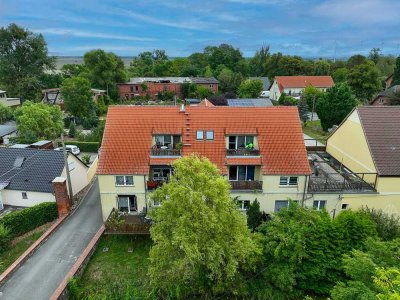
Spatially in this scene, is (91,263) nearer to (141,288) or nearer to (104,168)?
(141,288)

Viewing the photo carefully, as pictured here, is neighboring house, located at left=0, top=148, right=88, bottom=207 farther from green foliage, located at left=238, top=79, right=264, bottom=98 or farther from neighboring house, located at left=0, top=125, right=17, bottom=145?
green foliage, located at left=238, top=79, right=264, bottom=98

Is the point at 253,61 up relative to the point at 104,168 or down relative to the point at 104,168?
up

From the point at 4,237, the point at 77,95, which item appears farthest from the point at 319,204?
the point at 77,95

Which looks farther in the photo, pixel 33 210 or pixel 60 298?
pixel 33 210

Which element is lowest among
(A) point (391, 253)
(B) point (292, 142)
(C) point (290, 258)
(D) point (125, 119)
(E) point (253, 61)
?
(C) point (290, 258)

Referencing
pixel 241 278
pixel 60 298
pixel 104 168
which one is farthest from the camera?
pixel 104 168

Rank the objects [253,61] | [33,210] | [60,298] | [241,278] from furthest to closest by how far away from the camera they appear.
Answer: [253,61], [33,210], [241,278], [60,298]

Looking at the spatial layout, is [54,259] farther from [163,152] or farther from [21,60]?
[21,60]

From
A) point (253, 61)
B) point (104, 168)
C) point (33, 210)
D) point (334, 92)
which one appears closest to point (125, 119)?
point (104, 168)

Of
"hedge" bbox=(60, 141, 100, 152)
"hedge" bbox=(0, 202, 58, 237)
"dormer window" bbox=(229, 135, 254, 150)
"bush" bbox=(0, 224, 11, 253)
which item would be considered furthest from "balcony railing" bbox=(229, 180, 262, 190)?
"hedge" bbox=(60, 141, 100, 152)

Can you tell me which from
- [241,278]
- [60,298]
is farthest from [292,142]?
[60,298]
